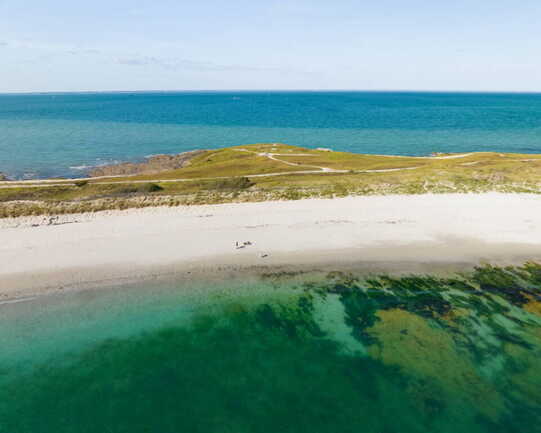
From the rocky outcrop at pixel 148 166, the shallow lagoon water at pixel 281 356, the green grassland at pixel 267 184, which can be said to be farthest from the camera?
the rocky outcrop at pixel 148 166

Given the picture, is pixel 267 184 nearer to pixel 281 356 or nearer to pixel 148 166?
pixel 281 356

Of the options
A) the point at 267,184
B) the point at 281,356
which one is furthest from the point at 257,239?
the point at 267,184

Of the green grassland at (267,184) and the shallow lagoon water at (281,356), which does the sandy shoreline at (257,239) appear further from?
the green grassland at (267,184)

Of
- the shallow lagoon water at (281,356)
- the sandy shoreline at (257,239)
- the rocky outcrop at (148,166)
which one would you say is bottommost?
the rocky outcrop at (148,166)

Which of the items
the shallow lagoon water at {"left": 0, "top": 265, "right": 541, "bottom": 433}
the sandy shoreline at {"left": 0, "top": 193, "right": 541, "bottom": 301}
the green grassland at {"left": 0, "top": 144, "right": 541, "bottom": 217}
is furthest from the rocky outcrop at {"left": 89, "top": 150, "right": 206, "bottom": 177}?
the shallow lagoon water at {"left": 0, "top": 265, "right": 541, "bottom": 433}

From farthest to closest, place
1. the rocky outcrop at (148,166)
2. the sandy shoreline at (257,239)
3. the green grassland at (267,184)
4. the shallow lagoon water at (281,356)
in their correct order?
1. the rocky outcrop at (148,166)
2. the green grassland at (267,184)
3. the sandy shoreline at (257,239)
4. the shallow lagoon water at (281,356)

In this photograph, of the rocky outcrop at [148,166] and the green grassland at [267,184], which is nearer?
the green grassland at [267,184]

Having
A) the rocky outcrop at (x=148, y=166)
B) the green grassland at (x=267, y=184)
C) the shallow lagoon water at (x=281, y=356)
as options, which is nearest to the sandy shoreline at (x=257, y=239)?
the shallow lagoon water at (x=281, y=356)
